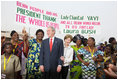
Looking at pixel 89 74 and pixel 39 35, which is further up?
pixel 39 35

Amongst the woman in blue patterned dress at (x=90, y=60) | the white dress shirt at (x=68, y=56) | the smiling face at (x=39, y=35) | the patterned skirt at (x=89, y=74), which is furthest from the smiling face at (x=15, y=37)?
the patterned skirt at (x=89, y=74)

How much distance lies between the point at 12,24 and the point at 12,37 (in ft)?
1.19

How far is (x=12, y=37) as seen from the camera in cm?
408

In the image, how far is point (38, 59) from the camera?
3.87 metres

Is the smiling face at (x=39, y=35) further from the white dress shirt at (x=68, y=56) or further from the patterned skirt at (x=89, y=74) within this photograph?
the patterned skirt at (x=89, y=74)

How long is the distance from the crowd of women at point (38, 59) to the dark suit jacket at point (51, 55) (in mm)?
150

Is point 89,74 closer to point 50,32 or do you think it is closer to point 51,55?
point 51,55

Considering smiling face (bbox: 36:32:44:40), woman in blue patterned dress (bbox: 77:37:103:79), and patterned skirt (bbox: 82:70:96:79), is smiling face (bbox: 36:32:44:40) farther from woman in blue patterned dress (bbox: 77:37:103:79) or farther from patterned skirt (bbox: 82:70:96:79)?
patterned skirt (bbox: 82:70:96:79)

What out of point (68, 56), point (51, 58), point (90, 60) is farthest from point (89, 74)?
point (51, 58)

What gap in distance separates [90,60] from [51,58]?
1.03m

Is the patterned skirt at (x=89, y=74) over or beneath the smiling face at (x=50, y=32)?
beneath

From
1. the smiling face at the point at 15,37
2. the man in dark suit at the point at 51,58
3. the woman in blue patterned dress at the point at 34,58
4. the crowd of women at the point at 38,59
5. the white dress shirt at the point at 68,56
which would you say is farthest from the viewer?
the white dress shirt at the point at 68,56

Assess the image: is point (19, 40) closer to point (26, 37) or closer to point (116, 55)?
point (26, 37)

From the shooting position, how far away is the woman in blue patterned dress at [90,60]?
3.93 meters
